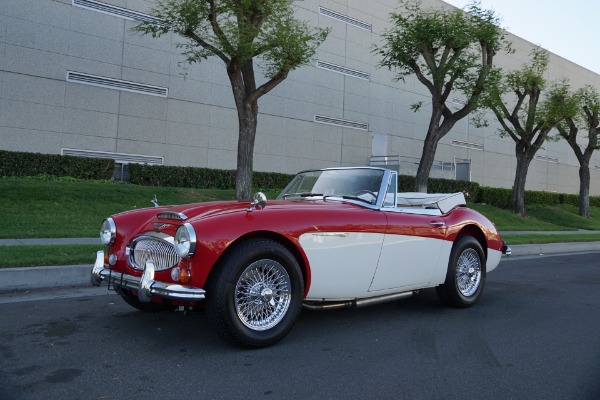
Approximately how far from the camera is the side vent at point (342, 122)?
26.3 m

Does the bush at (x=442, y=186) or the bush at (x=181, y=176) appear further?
the bush at (x=442, y=186)

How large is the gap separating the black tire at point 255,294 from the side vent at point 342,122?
2250 centimetres

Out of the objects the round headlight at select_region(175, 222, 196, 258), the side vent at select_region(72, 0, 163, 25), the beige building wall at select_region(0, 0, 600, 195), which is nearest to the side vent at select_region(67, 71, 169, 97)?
the beige building wall at select_region(0, 0, 600, 195)

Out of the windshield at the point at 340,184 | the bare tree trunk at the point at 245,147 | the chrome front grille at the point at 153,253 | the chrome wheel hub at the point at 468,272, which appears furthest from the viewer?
the bare tree trunk at the point at 245,147

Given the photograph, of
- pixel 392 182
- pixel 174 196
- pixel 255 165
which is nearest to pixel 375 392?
pixel 392 182

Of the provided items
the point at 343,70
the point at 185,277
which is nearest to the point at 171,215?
the point at 185,277

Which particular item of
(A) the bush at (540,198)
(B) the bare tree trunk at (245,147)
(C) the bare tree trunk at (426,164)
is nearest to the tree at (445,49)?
(C) the bare tree trunk at (426,164)

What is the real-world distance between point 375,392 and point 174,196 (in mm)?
13443

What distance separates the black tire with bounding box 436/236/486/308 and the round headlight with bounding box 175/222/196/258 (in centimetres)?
305

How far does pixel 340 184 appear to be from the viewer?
17.4 ft

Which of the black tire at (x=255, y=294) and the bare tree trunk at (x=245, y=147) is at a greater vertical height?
the bare tree trunk at (x=245, y=147)

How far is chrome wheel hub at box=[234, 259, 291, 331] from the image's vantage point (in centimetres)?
390

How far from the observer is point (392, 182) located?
16.9ft

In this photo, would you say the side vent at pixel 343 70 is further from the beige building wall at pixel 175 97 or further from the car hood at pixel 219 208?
the car hood at pixel 219 208
